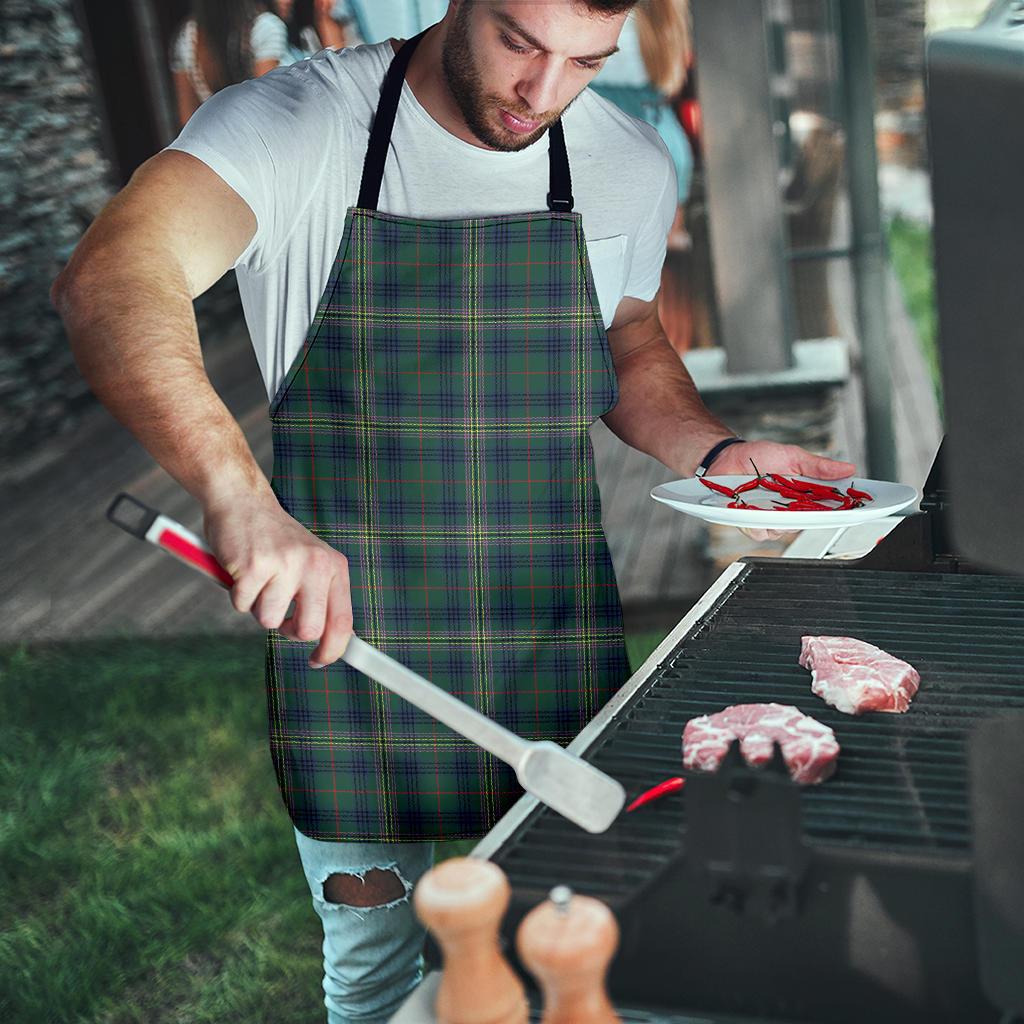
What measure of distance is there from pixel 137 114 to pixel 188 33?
0.96 meters

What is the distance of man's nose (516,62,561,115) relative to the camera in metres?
1.75

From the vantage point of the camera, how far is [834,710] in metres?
1.39

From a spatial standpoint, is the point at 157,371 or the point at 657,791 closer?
the point at 657,791

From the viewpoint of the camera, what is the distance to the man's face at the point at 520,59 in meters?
1.72

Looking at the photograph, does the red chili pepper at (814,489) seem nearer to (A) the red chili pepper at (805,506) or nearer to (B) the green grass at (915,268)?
(A) the red chili pepper at (805,506)

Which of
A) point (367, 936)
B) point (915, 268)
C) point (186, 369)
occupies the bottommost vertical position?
point (915, 268)

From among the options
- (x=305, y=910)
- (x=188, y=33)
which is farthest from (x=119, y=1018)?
(x=188, y=33)

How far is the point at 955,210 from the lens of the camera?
1007 millimetres

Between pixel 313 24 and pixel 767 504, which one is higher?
pixel 313 24

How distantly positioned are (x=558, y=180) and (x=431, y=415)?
1.33 feet

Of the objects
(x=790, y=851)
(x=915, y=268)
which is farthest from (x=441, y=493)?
(x=915, y=268)

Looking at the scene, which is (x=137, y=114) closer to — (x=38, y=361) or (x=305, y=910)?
(x=38, y=361)

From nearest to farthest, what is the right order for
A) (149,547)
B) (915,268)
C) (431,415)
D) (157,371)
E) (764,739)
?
(764,739), (157,371), (431,415), (149,547), (915,268)

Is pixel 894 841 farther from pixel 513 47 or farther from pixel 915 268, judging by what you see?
pixel 915 268
